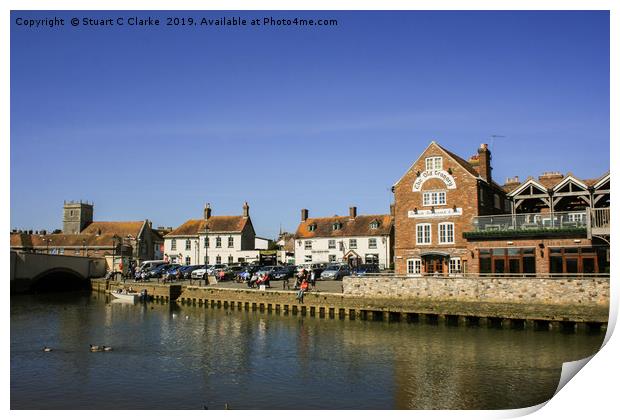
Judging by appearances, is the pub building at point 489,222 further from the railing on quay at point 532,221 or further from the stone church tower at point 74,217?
the stone church tower at point 74,217

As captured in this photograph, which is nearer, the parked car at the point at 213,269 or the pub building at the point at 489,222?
the pub building at the point at 489,222

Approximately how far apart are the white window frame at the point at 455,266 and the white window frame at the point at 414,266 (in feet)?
7.21

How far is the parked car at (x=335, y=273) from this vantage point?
49156mm

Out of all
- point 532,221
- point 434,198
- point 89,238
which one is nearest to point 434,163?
point 434,198

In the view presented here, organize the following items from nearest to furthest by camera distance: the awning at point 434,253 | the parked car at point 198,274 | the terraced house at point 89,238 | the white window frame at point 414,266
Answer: the awning at point 434,253 → the white window frame at point 414,266 → the parked car at point 198,274 → the terraced house at point 89,238

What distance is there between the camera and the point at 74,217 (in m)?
87.4

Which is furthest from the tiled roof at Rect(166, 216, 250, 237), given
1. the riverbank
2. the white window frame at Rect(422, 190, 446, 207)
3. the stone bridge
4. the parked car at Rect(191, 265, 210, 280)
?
the white window frame at Rect(422, 190, 446, 207)

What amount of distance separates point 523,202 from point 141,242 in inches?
2252

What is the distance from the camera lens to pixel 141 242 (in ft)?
265

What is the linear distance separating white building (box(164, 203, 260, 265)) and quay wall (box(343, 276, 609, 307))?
111 feet

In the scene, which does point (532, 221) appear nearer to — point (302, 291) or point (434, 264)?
point (434, 264)

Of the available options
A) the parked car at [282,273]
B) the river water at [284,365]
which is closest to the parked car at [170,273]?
the parked car at [282,273]

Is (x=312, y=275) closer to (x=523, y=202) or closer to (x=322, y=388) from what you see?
(x=523, y=202)

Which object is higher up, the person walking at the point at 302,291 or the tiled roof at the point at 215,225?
the tiled roof at the point at 215,225
